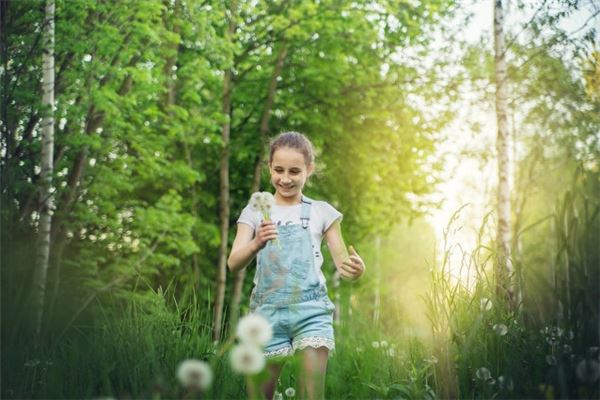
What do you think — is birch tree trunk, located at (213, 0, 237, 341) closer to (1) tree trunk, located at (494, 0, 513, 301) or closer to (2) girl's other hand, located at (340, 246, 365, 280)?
(1) tree trunk, located at (494, 0, 513, 301)

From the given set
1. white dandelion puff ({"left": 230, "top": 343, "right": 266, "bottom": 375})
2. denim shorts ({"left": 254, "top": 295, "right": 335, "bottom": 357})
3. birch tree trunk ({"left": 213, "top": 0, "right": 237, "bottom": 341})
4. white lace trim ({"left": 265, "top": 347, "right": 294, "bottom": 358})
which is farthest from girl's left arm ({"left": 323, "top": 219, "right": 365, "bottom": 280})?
birch tree trunk ({"left": 213, "top": 0, "right": 237, "bottom": 341})

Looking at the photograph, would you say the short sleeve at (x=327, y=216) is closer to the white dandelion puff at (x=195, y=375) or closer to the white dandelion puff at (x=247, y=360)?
the white dandelion puff at (x=247, y=360)

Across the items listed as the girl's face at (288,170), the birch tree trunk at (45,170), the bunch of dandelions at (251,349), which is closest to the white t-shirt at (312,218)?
the girl's face at (288,170)

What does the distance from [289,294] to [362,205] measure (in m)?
12.2

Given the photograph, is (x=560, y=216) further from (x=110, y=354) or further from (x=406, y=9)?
(x=406, y=9)

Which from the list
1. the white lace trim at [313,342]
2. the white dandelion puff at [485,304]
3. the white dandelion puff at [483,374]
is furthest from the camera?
the white lace trim at [313,342]

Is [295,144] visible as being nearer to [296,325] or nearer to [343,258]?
[343,258]

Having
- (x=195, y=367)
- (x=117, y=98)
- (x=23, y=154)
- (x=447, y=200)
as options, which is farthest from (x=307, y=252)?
(x=447, y=200)

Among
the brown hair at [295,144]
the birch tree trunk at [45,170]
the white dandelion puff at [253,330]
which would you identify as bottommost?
the white dandelion puff at [253,330]

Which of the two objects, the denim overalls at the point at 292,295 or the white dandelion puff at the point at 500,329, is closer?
the white dandelion puff at the point at 500,329

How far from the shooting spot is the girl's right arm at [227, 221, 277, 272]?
3.57 metres

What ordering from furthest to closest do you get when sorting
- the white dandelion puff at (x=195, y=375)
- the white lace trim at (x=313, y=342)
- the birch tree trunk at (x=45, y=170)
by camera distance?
the birch tree trunk at (x=45, y=170) < the white lace trim at (x=313, y=342) < the white dandelion puff at (x=195, y=375)

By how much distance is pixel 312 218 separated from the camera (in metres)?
4.35

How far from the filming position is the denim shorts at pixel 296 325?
4000 mm
